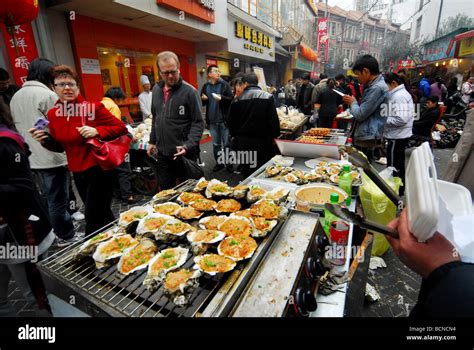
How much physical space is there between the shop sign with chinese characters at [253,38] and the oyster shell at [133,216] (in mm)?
12444

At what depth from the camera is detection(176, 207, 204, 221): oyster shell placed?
70.6 inches

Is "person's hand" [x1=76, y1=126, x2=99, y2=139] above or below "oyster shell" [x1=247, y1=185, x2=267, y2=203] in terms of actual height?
above

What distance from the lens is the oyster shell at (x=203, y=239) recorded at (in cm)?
143

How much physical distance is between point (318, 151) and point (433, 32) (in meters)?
37.8

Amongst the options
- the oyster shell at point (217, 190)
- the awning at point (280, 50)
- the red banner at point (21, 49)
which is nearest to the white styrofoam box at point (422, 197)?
the oyster shell at point (217, 190)

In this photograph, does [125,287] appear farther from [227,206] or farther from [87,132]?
[87,132]

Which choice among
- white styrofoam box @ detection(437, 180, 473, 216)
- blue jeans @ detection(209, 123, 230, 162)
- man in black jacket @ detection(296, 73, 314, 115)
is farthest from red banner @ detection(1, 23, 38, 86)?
man in black jacket @ detection(296, 73, 314, 115)

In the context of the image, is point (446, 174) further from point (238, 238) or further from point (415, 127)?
point (415, 127)

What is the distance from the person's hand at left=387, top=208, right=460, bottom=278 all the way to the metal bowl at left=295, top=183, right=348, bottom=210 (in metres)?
1.19

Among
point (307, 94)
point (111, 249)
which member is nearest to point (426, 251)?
point (111, 249)

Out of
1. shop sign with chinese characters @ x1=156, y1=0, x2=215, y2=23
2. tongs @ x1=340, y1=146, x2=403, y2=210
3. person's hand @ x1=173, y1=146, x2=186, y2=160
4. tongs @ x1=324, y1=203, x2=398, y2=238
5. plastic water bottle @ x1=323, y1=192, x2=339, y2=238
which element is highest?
shop sign with chinese characters @ x1=156, y1=0, x2=215, y2=23

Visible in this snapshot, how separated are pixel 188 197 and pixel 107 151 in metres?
1.16

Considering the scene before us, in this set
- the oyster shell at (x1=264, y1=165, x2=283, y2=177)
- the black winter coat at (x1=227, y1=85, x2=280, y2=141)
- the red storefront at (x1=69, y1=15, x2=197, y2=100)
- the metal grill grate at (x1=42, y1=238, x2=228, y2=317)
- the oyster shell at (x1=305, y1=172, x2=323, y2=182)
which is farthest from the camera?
the red storefront at (x1=69, y1=15, x2=197, y2=100)

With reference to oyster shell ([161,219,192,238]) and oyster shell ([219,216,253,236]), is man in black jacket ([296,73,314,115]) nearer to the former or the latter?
oyster shell ([219,216,253,236])
